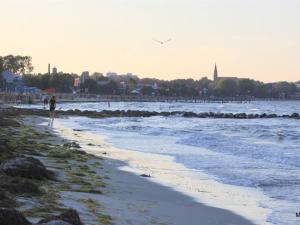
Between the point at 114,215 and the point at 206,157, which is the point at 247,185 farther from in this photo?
the point at 206,157

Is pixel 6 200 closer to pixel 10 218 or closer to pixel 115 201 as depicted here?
pixel 10 218

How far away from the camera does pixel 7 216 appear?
5.51 meters

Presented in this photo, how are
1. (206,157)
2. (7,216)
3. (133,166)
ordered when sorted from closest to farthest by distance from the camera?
(7,216) < (133,166) < (206,157)

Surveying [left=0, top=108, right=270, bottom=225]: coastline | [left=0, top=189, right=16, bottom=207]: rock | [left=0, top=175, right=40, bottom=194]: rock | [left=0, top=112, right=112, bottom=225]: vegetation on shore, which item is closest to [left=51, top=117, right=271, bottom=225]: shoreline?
[left=0, top=108, right=270, bottom=225]: coastline

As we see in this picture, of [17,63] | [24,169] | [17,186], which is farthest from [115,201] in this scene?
[17,63]

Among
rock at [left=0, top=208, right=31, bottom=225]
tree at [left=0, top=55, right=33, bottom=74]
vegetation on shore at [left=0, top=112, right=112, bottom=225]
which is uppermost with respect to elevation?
tree at [left=0, top=55, right=33, bottom=74]

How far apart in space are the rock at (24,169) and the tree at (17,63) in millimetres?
162213

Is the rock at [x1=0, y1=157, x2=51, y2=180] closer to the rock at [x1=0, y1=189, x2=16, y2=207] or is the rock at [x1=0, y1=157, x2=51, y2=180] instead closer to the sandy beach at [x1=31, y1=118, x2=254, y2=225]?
the sandy beach at [x1=31, y1=118, x2=254, y2=225]

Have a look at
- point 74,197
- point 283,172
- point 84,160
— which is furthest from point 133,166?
point 74,197

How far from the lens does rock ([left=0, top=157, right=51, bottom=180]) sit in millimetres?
9414

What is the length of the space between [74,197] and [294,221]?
3.29 meters

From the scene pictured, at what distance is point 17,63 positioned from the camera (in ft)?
583

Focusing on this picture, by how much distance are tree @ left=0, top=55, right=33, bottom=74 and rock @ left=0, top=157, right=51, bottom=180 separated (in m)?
162

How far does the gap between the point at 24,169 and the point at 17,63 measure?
173 m
